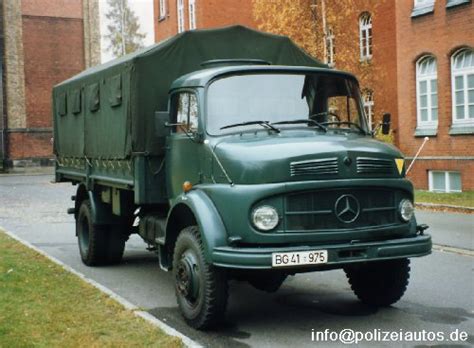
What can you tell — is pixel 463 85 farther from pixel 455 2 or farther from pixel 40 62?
pixel 40 62

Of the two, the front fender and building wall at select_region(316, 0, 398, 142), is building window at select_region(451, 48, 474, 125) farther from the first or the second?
the front fender

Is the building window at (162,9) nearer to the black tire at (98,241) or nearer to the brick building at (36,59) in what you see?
the brick building at (36,59)

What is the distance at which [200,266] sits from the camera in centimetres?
655

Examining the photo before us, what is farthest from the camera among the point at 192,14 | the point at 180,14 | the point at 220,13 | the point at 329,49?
the point at 180,14

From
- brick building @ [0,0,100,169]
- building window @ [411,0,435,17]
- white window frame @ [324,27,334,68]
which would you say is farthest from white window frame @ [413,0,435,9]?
brick building @ [0,0,100,169]

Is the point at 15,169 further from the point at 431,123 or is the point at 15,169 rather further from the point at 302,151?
the point at 302,151

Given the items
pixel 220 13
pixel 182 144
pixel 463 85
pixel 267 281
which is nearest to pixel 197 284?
pixel 267 281

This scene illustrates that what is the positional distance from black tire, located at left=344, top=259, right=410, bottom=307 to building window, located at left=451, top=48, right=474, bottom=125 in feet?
49.4

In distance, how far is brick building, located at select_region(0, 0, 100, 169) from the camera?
4603 cm

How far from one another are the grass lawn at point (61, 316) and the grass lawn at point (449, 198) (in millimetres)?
11072

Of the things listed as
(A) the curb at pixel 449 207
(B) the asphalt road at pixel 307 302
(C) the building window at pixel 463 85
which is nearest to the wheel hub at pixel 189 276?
(B) the asphalt road at pixel 307 302

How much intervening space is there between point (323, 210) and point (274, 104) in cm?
141

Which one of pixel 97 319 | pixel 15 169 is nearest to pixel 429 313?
pixel 97 319

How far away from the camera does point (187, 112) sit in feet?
24.8
